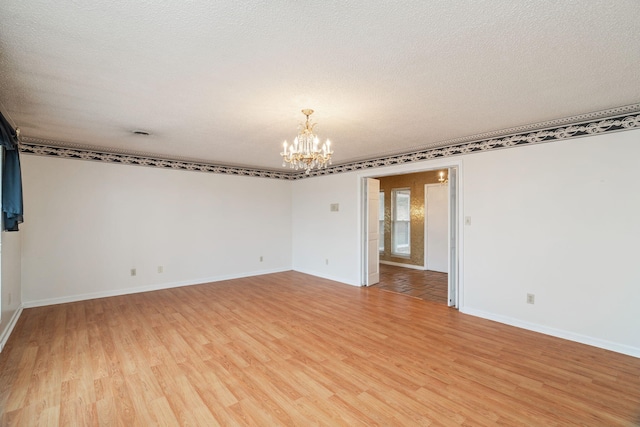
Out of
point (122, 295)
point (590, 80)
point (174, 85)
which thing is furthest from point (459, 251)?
point (122, 295)

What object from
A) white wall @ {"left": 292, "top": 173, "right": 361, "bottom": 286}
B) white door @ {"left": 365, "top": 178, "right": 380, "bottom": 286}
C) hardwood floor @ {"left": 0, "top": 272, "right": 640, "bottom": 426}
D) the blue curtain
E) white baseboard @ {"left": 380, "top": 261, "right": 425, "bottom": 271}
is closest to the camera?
hardwood floor @ {"left": 0, "top": 272, "right": 640, "bottom": 426}

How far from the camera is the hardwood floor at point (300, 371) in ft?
6.49

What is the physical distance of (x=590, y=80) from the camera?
2.26 meters

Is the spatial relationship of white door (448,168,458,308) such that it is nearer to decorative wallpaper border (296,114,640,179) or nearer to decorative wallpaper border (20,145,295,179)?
decorative wallpaper border (296,114,640,179)

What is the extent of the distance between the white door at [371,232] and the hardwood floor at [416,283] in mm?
247

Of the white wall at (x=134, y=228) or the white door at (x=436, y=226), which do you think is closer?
the white wall at (x=134, y=228)

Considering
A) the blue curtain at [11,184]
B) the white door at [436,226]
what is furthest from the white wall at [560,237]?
the blue curtain at [11,184]

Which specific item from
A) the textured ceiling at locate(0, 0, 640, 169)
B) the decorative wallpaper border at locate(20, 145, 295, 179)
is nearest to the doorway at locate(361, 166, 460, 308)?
the textured ceiling at locate(0, 0, 640, 169)

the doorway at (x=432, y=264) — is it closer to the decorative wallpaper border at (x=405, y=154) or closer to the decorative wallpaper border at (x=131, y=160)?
the decorative wallpaper border at (x=405, y=154)

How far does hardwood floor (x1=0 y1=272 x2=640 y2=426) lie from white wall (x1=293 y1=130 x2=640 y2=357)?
1.02 feet

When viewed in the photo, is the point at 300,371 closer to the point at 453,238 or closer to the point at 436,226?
the point at 453,238

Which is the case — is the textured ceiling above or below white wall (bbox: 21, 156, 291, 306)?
above

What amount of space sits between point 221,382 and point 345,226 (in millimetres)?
3928

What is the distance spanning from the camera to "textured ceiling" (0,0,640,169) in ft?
4.95
